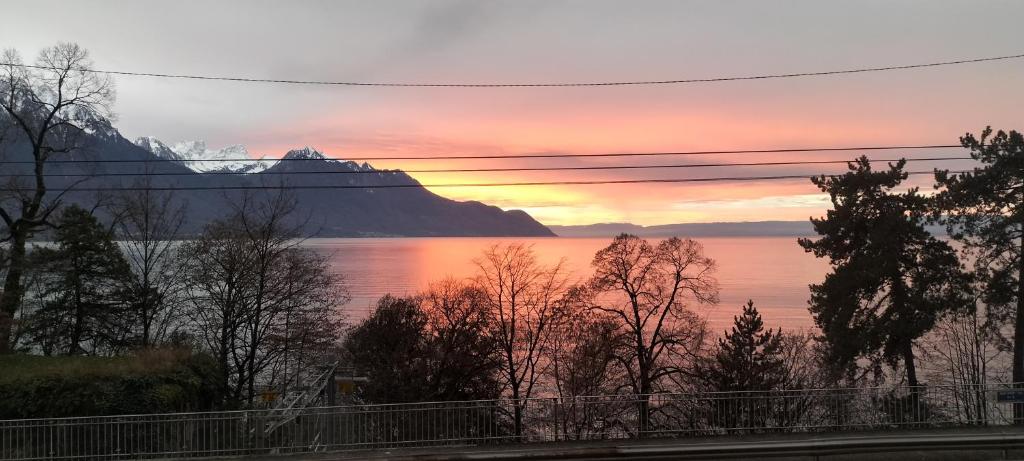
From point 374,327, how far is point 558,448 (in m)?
17.9

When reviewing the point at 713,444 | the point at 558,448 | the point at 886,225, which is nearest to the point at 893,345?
the point at 886,225

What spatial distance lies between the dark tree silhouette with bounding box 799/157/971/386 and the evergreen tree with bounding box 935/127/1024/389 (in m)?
1.45

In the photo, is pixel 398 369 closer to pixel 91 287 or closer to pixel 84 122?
pixel 91 287

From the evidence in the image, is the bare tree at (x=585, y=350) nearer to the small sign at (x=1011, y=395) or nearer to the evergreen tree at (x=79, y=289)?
the small sign at (x=1011, y=395)

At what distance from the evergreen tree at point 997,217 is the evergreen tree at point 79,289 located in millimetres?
34919

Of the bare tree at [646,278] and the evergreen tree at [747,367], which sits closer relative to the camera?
the evergreen tree at [747,367]

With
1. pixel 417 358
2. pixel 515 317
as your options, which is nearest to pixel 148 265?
pixel 417 358

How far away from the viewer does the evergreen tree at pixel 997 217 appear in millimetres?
22844

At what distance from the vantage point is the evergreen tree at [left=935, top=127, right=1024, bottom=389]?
74.9 ft

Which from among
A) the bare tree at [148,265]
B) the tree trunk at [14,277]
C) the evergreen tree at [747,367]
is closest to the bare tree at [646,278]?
the evergreen tree at [747,367]

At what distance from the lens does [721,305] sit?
75.5 m

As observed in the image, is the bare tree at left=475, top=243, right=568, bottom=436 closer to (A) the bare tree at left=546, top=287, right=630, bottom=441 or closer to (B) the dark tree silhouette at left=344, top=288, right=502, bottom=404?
(A) the bare tree at left=546, top=287, right=630, bottom=441

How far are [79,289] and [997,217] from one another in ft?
122

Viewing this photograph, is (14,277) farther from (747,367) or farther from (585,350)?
(747,367)
